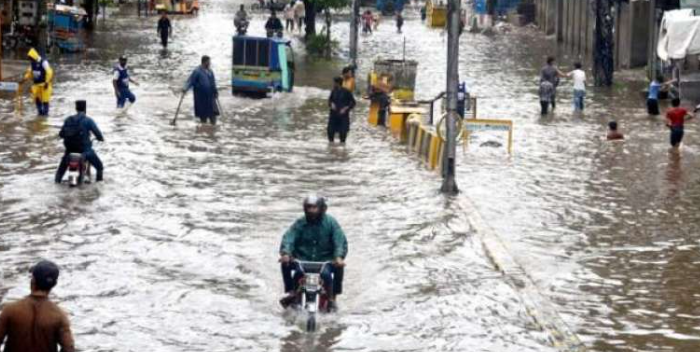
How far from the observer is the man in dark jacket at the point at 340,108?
96.3ft

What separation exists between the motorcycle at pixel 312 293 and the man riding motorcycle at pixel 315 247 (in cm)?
6

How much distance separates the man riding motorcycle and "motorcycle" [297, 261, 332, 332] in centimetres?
6

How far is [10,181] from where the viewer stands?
77.4 ft

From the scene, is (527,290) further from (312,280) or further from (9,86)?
(9,86)

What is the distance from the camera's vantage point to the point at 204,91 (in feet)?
105

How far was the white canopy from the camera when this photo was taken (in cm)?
3894

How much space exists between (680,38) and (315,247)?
26.4 metres

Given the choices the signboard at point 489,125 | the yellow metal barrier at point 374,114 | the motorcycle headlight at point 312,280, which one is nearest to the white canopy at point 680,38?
the yellow metal barrier at point 374,114

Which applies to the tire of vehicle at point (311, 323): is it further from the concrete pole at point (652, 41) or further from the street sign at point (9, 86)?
the concrete pole at point (652, 41)

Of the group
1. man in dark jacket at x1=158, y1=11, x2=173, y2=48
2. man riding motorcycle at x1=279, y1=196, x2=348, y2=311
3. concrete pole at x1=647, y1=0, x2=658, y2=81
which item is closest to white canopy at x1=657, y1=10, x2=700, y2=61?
concrete pole at x1=647, y1=0, x2=658, y2=81

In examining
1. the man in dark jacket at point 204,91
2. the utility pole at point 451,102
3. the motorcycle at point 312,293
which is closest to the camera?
the motorcycle at point 312,293

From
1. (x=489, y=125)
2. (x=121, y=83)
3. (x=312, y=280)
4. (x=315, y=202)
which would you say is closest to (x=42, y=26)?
(x=121, y=83)

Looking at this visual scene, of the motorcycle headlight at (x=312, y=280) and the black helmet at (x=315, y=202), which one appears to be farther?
the black helmet at (x=315, y=202)

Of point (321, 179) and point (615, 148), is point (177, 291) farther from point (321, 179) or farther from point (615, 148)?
point (615, 148)
